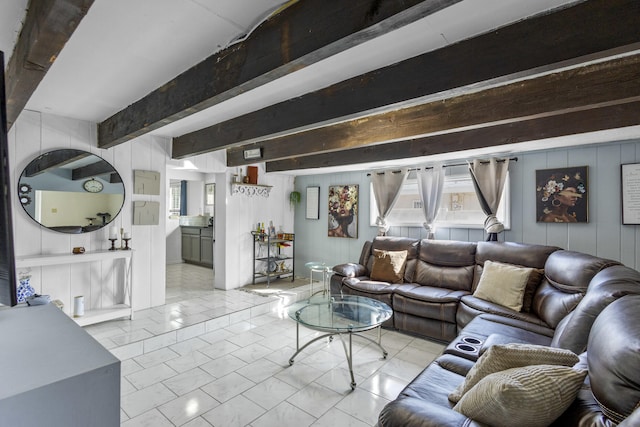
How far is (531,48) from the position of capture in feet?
4.79

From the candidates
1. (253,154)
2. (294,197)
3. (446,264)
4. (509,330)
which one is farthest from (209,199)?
(509,330)

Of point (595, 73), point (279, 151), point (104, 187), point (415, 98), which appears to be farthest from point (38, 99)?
point (595, 73)

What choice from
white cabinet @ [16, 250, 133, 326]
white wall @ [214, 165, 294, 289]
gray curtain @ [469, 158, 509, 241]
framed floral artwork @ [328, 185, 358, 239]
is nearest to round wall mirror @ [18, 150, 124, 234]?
white cabinet @ [16, 250, 133, 326]

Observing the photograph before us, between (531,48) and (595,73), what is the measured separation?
73cm

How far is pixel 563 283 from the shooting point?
2676 mm

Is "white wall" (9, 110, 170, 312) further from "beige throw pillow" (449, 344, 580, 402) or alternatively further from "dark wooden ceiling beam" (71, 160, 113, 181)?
"beige throw pillow" (449, 344, 580, 402)

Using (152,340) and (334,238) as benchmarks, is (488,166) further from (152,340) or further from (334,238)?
(152,340)

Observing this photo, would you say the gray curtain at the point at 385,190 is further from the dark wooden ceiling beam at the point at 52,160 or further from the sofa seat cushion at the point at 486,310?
the dark wooden ceiling beam at the point at 52,160

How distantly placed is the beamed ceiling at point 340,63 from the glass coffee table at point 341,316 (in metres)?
1.66

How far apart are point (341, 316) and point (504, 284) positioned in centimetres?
170

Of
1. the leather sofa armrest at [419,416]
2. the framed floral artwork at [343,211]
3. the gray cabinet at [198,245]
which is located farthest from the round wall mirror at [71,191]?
the leather sofa armrest at [419,416]

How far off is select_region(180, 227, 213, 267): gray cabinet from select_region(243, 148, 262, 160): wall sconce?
3.00 meters

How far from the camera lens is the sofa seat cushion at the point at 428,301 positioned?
331 centimetres

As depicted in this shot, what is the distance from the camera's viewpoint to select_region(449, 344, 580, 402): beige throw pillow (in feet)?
4.34
